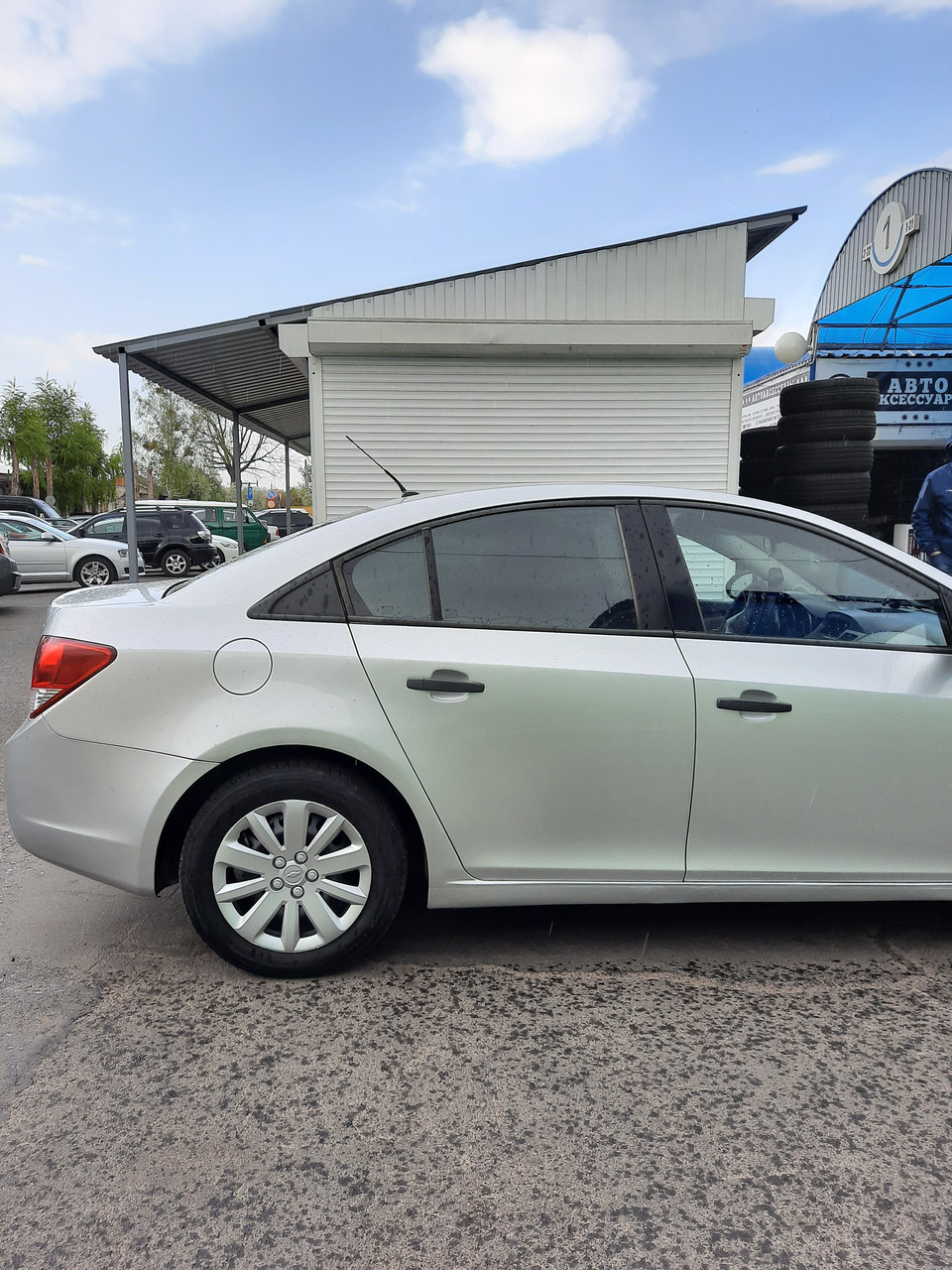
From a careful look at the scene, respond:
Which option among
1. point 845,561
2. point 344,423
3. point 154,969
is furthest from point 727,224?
point 154,969

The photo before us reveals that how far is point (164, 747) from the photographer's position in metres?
2.79

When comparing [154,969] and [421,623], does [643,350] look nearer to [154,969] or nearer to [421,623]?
[421,623]

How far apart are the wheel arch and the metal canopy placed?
8.07 metres

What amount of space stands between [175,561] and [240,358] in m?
10.3

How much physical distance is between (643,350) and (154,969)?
871 cm

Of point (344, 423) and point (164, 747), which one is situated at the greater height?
point (344, 423)

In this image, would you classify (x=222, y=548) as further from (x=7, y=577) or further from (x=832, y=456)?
(x=832, y=456)

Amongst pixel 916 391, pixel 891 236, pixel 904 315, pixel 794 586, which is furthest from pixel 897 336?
pixel 794 586

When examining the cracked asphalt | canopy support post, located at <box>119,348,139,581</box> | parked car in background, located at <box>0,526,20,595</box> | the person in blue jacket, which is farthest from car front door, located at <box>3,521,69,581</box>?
the cracked asphalt

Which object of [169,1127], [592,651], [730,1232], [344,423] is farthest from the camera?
[344,423]

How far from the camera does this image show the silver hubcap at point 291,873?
9.16 ft

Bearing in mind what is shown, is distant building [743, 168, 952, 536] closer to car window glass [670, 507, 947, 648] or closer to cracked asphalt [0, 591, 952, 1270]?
car window glass [670, 507, 947, 648]

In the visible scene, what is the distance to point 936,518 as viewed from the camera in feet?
22.4

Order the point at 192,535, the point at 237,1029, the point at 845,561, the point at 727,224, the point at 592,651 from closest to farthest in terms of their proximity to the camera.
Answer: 1. the point at 237,1029
2. the point at 592,651
3. the point at 845,561
4. the point at 727,224
5. the point at 192,535
